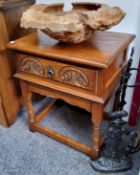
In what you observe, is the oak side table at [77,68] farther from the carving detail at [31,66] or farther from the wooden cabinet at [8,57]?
the wooden cabinet at [8,57]

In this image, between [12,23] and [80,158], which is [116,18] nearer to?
[12,23]

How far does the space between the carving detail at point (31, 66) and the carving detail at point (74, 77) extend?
0.12 m

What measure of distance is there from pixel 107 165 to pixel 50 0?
1106mm

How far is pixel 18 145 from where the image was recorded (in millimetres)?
1246

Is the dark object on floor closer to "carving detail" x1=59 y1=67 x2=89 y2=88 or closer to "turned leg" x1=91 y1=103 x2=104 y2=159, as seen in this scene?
"turned leg" x1=91 y1=103 x2=104 y2=159

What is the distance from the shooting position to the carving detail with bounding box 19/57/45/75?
3.09 ft

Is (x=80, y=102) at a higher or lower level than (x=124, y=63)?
lower

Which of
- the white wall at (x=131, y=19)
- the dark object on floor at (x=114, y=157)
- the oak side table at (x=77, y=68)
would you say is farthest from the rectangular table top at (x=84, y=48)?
the dark object on floor at (x=114, y=157)

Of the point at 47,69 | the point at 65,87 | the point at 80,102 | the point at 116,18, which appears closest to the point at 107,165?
the point at 80,102

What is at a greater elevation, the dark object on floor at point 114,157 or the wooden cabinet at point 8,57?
the wooden cabinet at point 8,57

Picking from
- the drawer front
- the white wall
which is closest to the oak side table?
the drawer front

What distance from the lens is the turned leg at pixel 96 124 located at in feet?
2.93

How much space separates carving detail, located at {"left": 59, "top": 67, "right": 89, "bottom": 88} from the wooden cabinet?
1.58 feet

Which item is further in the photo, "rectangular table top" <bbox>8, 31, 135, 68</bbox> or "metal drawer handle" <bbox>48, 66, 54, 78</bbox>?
"metal drawer handle" <bbox>48, 66, 54, 78</bbox>
